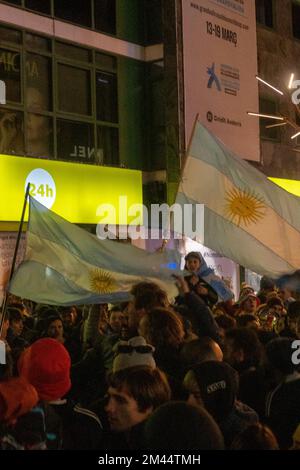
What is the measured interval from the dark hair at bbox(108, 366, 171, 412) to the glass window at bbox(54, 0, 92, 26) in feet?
49.5

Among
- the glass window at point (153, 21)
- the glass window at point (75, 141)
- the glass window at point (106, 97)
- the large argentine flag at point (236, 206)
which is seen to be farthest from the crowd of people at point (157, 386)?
the glass window at point (153, 21)

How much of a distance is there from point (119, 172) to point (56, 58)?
293 cm

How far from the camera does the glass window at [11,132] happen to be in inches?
690

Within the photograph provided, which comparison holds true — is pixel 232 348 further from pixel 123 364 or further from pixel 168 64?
pixel 168 64

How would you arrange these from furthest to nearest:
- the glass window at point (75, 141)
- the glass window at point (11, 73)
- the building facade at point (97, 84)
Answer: the glass window at point (75, 141) → the building facade at point (97, 84) → the glass window at point (11, 73)

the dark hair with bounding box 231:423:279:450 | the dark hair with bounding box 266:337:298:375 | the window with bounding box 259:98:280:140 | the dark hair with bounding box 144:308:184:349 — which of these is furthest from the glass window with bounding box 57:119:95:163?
the dark hair with bounding box 231:423:279:450

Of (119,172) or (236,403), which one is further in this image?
(119,172)

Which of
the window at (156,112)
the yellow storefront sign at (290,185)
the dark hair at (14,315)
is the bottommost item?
the dark hair at (14,315)

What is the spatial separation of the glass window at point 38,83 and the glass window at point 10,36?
0.42m

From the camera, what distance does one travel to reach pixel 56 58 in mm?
18938

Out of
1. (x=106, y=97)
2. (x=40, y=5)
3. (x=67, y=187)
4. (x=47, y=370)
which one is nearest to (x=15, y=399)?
(x=47, y=370)

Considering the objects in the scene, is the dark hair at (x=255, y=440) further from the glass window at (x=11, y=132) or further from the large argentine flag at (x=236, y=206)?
the glass window at (x=11, y=132)

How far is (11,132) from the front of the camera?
58.2 ft
